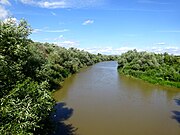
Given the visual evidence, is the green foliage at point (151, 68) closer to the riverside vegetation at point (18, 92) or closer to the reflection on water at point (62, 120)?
the reflection on water at point (62, 120)

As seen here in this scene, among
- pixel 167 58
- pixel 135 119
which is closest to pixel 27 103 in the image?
pixel 135 119

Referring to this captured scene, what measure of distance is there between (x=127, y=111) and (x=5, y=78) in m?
14.7

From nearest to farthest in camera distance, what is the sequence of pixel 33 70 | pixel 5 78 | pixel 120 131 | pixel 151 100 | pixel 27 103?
pixel 27 103, pixel 5 78, pixel 33 70, pixel 120 131, pixel 151 100

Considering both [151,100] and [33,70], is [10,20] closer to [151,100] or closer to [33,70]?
[33,70]

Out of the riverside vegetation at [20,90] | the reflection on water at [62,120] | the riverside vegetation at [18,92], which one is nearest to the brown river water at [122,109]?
the reflection on water at [62,120]

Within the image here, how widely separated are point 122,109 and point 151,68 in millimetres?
30648

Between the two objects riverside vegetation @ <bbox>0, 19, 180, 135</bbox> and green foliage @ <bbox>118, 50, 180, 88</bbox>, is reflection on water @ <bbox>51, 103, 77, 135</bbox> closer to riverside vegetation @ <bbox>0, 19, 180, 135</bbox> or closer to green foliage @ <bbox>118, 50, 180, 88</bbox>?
riverside vegetation @ <bbox>0, 19, 180, 135</bbox>

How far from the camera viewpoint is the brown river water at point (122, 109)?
21125 millimetres

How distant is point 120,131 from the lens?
20.6 metres

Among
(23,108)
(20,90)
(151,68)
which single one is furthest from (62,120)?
(151,68)

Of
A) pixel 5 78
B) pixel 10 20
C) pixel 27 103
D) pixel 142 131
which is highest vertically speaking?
pixel 10 20

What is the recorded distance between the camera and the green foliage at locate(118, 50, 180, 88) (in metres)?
44.4

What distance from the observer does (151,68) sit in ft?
183

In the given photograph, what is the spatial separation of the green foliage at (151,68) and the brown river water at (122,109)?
4.85 meters
